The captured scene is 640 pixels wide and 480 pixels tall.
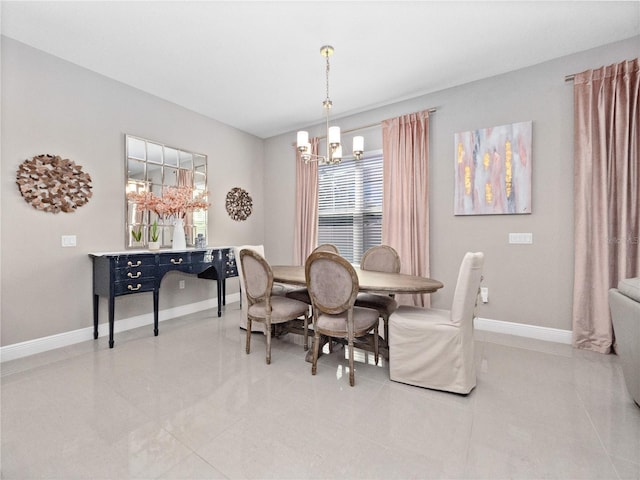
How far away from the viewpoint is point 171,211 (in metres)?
3.66

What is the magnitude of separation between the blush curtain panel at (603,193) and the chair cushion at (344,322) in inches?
82.9

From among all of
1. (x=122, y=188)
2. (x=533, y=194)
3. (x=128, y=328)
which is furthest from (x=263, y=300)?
(x=533, y=194)

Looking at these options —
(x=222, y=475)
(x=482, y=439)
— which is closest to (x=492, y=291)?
(x=482, y=439)

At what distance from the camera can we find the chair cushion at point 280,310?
2.61 m

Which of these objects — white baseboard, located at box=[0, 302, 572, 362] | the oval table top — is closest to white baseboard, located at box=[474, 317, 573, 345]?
white baseboard, located at box=[0, 302, 572, 362]

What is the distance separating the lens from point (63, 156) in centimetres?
294

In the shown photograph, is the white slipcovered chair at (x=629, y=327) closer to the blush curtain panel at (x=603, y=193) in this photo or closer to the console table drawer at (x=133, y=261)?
the blush curtain panel at (x=603, y=193)

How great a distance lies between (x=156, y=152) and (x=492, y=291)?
4.36 metres

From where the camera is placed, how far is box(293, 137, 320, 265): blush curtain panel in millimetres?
4633

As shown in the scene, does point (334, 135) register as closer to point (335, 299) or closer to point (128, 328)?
point (335, 299)

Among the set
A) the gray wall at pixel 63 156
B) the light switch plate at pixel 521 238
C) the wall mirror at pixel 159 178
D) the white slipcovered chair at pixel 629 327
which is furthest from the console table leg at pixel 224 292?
the white slipcovered chair at pixel 629 327

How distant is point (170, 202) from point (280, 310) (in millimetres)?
2058

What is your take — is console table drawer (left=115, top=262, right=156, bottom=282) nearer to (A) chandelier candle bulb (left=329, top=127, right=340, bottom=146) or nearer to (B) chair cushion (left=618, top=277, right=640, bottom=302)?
(A) chandelier candle bulb (left=329, top=127, right=340, bottom=146)

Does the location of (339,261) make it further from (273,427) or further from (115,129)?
(115,129)
